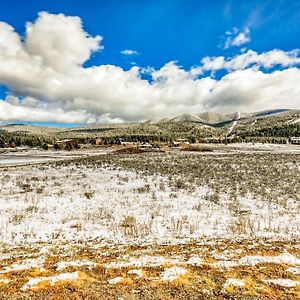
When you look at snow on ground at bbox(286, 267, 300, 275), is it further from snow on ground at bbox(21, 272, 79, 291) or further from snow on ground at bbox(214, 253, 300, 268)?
snow on ground at bbox(21, 272, 79, 291)

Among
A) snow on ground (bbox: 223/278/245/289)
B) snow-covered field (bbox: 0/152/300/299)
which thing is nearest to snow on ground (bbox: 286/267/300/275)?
snow-covered field (bbox: 0/152/300/299)

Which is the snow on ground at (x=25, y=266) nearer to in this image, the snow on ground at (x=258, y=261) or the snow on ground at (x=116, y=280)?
the snow on ground at (x=116, y=280)

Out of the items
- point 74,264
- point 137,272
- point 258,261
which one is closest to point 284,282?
point 258,261

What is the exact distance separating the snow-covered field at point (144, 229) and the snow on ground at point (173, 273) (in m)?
0.02

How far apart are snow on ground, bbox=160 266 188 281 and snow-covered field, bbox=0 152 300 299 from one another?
0.08 feet

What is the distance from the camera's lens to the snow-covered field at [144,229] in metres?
6.91

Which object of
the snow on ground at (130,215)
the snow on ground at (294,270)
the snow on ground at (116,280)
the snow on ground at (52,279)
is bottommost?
the snow on ground at (130,215)

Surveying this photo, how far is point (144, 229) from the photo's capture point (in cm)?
1056

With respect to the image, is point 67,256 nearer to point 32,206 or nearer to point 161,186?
point 32,206

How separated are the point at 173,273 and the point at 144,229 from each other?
12.9 feet

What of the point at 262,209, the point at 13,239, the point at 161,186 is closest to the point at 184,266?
the point at 13,239

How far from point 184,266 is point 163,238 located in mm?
2526

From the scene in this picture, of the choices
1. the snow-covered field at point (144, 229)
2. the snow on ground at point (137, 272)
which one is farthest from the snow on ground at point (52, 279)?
the snow on ground at point (137, 272)

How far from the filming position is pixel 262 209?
530 inches
